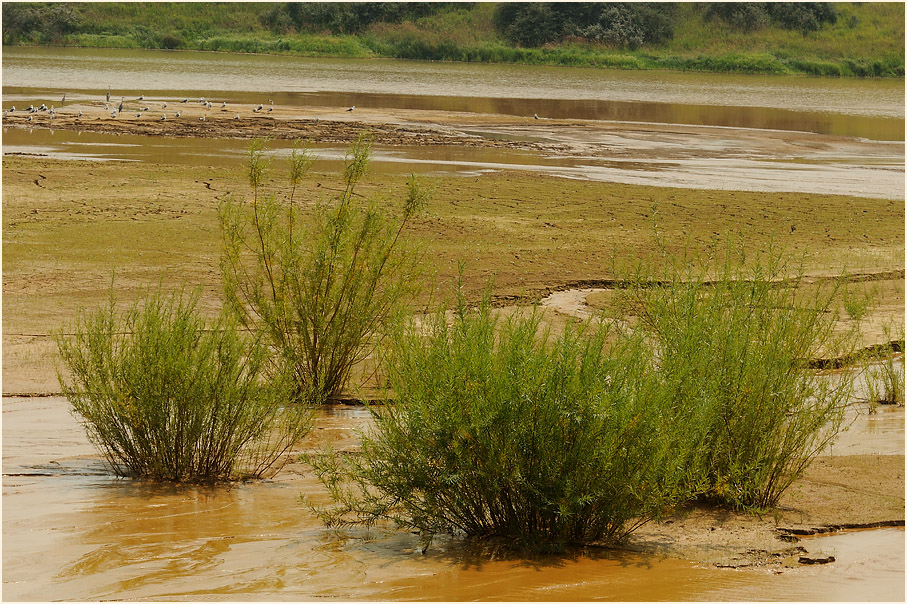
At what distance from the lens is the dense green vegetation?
66188 mm

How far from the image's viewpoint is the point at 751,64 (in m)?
66.1

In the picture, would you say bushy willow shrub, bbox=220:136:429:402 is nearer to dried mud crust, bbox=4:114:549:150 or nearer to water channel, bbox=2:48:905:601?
water channel, bbox=2:48:905:601

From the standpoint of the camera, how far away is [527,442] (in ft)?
18.3

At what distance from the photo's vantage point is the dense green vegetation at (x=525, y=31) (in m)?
66.2

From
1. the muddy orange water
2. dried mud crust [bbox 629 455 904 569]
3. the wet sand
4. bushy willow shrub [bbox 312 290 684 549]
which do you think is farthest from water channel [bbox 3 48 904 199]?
bushy willow shrub [bbox 312 290 684 549]

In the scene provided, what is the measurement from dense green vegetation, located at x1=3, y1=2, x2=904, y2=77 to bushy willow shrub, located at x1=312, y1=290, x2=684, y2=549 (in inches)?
2464

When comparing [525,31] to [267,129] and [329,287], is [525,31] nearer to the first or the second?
[267,129]

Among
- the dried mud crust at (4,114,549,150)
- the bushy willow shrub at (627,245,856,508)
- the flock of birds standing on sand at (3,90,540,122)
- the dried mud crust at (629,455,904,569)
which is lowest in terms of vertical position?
the dried mud crust at (629,455,904,569)

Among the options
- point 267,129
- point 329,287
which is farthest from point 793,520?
point 267,129

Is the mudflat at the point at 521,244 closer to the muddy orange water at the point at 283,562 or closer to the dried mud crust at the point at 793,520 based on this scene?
the dried mud crust at the point at 793,520

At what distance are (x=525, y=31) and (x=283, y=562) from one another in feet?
222

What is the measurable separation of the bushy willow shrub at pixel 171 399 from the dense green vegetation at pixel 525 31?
61.3 metres

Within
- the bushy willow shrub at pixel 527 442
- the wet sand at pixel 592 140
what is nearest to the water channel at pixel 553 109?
the wet sand at pixel 592 140

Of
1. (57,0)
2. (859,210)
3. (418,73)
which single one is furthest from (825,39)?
(859,210)
